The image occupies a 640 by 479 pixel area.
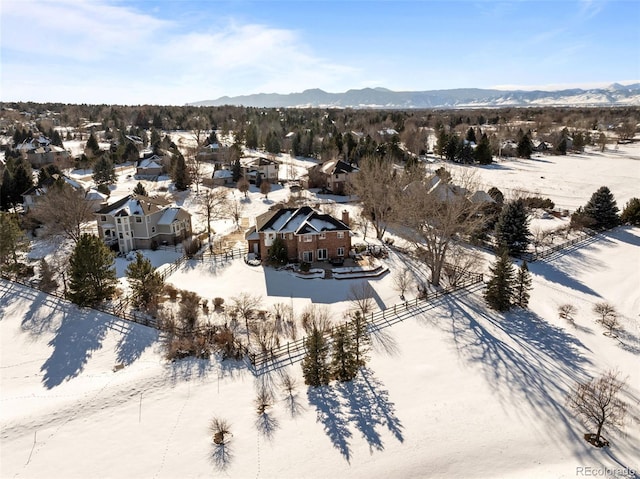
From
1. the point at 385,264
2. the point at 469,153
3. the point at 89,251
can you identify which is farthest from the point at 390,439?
the point at 469,153

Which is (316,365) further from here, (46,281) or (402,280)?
(46,281)

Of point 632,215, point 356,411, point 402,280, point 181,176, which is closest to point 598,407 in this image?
point 356,411

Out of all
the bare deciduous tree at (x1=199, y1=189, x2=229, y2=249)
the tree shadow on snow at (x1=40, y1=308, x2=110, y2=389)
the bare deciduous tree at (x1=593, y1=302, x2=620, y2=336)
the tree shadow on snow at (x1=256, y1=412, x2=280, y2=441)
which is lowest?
the tree shadow on snow at (x1=40, y1=308, x2=110, y2=389)

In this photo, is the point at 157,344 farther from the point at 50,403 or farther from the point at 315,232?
the point at 315,232

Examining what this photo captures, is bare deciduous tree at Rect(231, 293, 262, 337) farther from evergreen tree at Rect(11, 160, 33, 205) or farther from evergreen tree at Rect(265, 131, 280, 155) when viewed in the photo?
evergreen tree at Rect(265, 131, 280, 155)

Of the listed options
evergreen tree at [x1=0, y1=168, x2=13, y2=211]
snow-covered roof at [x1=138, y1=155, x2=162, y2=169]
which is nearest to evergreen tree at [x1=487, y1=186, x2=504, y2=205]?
snow-covered roof at [x1=138, y1=155, x2=162, y2=169]

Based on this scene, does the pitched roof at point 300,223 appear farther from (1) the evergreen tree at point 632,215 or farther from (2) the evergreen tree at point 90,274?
(1) the evergreen tree at point 632,215
